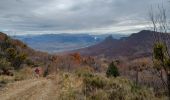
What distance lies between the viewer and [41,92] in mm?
19703

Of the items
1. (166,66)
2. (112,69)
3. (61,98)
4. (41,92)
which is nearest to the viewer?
(166,66)

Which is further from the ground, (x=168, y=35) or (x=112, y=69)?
(x=168, y=35)

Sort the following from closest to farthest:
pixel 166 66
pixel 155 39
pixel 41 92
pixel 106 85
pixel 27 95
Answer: pixel 166 66, pixel 155 39, pixel 27 95, pixel 41 92, pixel 106 85

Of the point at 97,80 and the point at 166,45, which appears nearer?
the point at 166,45

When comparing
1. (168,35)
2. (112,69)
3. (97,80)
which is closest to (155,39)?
(168,35)

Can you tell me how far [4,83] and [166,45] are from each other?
15449mm

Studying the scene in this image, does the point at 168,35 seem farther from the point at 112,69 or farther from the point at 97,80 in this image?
the point at 112,69

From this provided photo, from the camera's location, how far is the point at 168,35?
1113cm

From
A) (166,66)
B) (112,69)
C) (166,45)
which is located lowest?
(112,69)

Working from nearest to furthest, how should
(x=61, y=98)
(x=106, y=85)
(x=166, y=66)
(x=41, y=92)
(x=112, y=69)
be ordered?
(x=166, y=66) → (x=61, y=98) → (x=41, y=92) → (x=106, y=85) → (x=112, y=69)

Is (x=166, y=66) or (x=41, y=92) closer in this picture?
(x=166, y=66)

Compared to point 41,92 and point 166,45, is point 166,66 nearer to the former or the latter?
point 166,45

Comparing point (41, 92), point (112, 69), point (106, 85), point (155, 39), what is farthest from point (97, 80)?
point (112, 69)

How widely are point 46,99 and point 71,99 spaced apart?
222 centimetres
